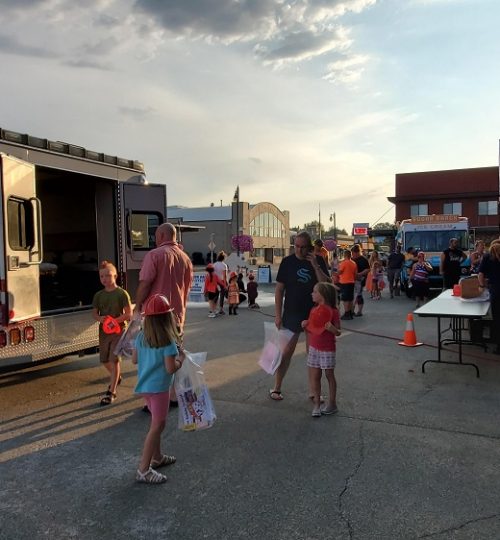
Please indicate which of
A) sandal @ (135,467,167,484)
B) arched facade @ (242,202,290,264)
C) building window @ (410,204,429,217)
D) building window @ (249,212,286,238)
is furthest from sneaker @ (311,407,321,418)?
building window @ (249,212,286,238)

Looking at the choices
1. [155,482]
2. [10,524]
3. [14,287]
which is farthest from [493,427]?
[14,287]

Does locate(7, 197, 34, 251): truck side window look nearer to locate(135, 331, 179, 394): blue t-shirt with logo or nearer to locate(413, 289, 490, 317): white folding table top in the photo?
locate(135, 331, 179, 394): blue t-shirt with logo

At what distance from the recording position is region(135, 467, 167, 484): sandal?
3.62 meters

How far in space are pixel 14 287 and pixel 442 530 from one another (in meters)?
4.46

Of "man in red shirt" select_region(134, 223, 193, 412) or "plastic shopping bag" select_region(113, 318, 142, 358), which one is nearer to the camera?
"man in red shirt" select_region(134, 223, 193, 412)

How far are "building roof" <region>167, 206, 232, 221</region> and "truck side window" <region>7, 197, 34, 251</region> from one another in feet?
207

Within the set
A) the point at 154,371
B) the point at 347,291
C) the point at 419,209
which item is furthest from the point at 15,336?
the point at 419,209

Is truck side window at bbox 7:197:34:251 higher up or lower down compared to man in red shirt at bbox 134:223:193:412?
higher up

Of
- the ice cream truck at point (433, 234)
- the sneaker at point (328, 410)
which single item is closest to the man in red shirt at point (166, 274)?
the sneaker at point (328, 410)

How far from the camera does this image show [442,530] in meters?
3.01

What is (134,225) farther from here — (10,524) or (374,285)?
(374,285)

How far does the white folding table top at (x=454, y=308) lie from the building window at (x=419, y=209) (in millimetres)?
38185

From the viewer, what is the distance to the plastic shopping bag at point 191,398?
12.0 feet

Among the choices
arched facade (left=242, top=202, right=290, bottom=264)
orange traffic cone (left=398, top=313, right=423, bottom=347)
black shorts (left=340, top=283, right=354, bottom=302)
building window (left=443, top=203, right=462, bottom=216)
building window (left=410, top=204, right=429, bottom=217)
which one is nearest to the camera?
orange traffic cone (left=398, top=313, right=423, bottom=347)
